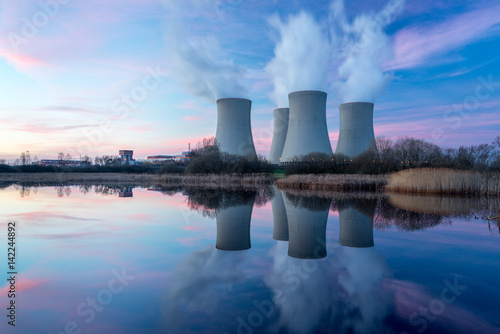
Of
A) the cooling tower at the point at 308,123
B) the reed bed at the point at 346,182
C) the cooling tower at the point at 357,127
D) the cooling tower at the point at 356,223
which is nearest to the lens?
the cooling tower at the point at 356,223

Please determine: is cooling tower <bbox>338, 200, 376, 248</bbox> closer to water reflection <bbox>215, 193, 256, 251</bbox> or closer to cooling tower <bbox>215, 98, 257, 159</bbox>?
water reflection <bbox>215, 193, 256, 251</bbox>

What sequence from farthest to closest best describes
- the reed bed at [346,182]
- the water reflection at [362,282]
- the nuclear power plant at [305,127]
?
the nuclear power plant at [305,127]
the reed bed at [346,182]
the water reflection at [362,282]

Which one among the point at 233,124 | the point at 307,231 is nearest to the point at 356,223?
the point at 307,231

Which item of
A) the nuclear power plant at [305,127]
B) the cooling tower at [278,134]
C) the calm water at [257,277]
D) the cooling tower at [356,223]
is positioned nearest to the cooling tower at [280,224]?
the calm water at [257,277]

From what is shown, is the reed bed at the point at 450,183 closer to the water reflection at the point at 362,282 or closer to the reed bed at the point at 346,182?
the reed bed at the point at 346,182

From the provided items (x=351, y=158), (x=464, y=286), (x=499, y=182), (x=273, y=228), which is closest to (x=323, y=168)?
(x=351, y=158)

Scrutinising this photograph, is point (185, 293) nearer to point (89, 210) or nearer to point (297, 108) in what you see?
point (89, 210)

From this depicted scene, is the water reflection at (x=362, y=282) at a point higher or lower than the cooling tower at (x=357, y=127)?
lower
